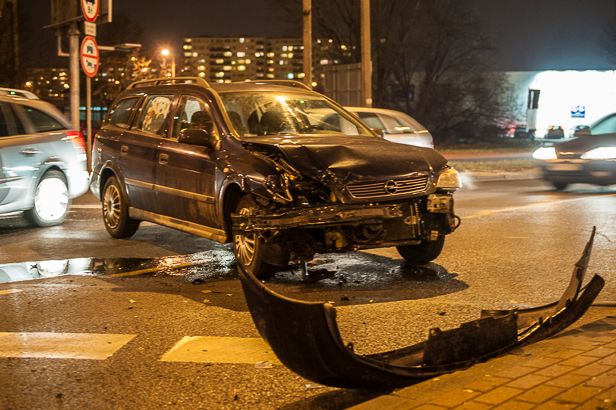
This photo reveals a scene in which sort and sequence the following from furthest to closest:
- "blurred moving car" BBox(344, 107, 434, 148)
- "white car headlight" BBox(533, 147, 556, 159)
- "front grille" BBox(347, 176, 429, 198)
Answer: "white car headlight" BBox(533, 147, 556, 159) → "blurred moving car" BBox(344, 107, 434, 148) → "front grille" BBox(347, 176, 429, 198)

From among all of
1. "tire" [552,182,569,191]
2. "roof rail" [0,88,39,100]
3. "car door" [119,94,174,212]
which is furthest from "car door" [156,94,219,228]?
"tire" [552,182,569,191]

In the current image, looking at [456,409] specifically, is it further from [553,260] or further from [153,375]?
[553,260]

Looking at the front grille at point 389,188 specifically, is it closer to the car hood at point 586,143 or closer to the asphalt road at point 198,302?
the asphalt road at point 198,302

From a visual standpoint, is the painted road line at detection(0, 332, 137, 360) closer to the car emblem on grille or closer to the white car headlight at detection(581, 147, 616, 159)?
the car emblem on grille

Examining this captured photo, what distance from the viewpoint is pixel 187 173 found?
24.8ft

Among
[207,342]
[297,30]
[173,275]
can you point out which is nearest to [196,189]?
[173,275]

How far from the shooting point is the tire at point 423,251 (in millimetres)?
7366

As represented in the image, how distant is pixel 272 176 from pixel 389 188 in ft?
3.38

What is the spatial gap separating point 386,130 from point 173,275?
889 centimetres

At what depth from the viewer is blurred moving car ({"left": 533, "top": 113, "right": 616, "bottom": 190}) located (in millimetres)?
14625

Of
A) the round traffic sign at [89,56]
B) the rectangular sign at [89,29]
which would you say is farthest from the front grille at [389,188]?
the rectangular sign at [89,29]

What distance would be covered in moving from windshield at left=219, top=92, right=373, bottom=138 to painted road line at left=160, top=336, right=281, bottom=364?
281cm

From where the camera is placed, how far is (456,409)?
10.6ft

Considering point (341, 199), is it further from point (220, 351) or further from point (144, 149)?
point (144, 149)
